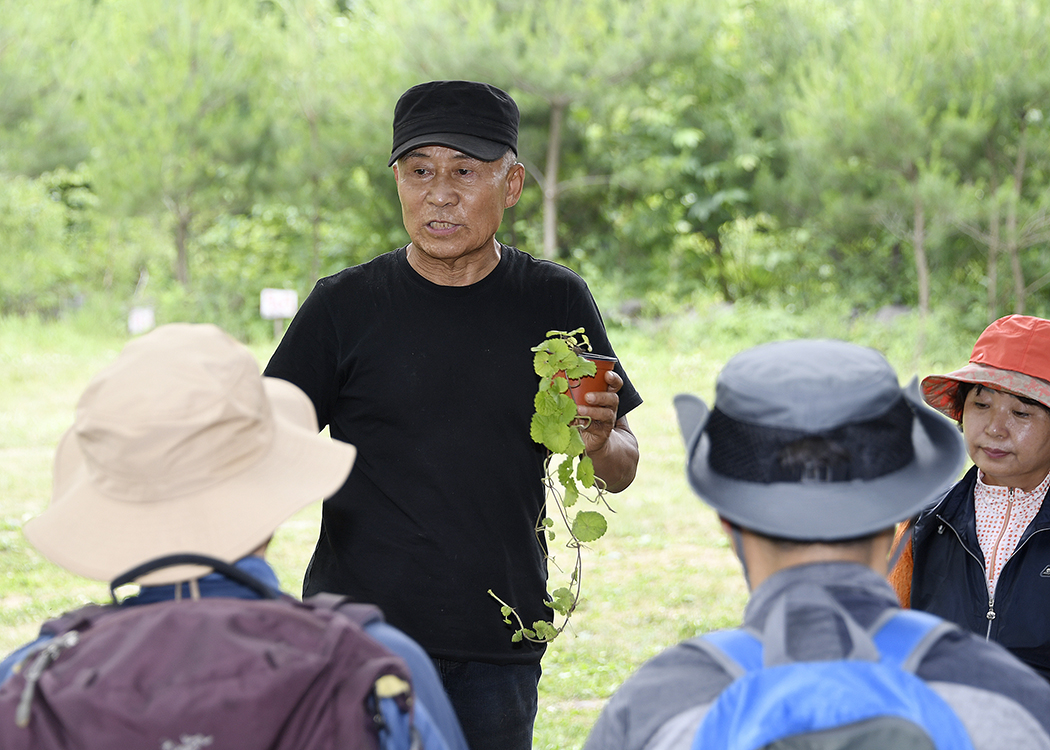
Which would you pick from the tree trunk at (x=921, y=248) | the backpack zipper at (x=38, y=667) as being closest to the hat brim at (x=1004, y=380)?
the backpack zipper at (x=38, y=667)

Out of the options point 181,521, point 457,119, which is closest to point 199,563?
point 181,521

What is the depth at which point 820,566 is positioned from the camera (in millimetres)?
1176

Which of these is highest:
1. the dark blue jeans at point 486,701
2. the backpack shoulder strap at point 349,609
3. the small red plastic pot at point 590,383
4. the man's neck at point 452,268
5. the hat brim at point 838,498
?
the man's neck at point 452,268

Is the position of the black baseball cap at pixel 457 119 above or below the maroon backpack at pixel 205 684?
above

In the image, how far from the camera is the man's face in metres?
2.31

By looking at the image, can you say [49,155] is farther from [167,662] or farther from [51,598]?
[167,662]

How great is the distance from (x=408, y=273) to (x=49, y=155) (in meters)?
14.2

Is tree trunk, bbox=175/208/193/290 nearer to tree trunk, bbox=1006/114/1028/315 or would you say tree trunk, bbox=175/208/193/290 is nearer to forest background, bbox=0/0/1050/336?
forest background, bbox=0/0/1050/336

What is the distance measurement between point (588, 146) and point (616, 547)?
1016cm

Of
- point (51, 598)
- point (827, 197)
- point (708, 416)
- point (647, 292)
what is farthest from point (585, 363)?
point (647, 292)

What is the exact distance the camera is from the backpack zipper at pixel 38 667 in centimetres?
103

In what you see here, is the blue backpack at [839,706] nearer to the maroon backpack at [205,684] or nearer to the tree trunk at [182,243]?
the maroon backpack at [205,684]

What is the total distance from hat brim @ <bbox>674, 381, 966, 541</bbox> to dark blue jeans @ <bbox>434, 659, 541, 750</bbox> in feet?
3.51

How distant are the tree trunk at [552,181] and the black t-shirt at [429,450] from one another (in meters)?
12.7
